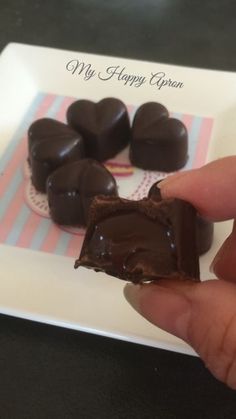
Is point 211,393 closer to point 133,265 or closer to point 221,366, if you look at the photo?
point 221,366

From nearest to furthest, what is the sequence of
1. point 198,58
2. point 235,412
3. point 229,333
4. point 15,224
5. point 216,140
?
point 229,333 < point 235,412 < point 15,224 < point 216,140 < point 198,58

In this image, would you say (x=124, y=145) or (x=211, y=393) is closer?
(x=211, y=393)

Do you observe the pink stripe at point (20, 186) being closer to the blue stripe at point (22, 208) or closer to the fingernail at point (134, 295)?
the blue stripe at point (22, 208)

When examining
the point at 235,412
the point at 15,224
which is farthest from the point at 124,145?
the point at 235,412

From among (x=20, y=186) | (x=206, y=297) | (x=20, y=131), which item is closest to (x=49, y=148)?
(x=20, y=186)

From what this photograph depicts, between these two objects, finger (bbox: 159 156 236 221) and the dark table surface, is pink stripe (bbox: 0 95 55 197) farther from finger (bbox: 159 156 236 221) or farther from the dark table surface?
finger (bbox: 159 156 236 221)

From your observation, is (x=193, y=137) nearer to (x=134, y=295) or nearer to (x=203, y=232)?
(x=203, y=232)
